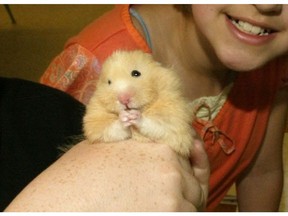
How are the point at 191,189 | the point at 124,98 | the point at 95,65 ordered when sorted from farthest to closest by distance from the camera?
the point at 95,65 < the point at 191,189 < the point at 124,98

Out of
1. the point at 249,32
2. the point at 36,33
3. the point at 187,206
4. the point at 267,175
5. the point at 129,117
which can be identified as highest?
the point at 36,33

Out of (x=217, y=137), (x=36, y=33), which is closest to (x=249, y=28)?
(x=217, y=137)

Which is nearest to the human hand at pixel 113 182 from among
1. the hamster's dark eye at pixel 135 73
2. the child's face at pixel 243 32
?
the hamster's dark eye at pixel 135 73

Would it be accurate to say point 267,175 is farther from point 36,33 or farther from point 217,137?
point 36,33


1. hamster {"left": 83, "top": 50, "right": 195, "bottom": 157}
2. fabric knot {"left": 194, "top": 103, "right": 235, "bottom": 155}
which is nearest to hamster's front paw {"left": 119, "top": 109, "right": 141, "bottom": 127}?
hamster {"left": 83, "top": 50, "right": 195, "bottom": 157}

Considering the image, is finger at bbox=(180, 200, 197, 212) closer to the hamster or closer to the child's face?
the hamster

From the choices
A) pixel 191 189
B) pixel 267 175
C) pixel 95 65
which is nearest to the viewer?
pixel 191 189

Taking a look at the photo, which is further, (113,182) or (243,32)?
(243,32)

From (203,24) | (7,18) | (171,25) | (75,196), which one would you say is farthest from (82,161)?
(7,18)

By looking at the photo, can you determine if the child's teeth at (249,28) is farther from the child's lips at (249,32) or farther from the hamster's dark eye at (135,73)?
the hamster's dark eye at (135,73)
